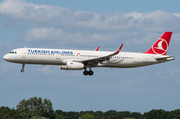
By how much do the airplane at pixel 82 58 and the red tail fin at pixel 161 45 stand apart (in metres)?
1.13

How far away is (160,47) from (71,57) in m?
22.7

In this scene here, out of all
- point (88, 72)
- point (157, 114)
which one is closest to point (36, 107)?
point (157, 114)

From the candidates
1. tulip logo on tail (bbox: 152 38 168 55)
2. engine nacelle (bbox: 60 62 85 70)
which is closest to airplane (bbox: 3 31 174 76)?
engine nacelle (bbox: 60 62 85 70)

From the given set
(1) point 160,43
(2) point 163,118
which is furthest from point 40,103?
(1) point 160,43

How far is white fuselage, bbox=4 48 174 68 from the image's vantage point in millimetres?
69500

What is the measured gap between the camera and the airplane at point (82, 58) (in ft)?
228

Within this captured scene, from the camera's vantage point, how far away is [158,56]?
77875 millimetres

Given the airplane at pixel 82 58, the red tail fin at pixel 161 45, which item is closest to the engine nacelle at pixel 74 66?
the airplane at pixel 82 58

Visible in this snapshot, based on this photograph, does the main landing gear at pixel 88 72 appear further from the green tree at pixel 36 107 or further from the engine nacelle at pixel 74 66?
the green tree at pixel 36 107

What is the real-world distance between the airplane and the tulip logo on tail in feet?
4.11

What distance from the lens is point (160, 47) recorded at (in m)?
80.9

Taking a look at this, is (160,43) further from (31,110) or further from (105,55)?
(31,110)

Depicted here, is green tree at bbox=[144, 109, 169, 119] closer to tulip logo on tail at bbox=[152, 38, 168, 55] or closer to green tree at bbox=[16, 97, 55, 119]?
green tree at bbox=[16, 97, 55, 119]

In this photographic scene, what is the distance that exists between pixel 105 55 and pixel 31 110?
105 metres
